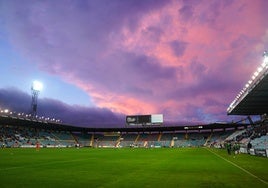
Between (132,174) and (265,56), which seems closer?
(132,174)

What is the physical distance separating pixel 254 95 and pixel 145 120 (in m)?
65.2

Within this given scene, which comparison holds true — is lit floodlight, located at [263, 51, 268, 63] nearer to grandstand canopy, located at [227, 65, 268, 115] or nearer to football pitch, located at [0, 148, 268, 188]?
grandstand canopy, located at [227, 65, 268, 115]

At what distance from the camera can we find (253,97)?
180ft

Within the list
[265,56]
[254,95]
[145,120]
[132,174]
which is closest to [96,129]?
[145,120]

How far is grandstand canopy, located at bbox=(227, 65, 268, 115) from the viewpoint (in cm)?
4297

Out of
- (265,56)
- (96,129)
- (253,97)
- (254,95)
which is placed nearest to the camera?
(265,56)

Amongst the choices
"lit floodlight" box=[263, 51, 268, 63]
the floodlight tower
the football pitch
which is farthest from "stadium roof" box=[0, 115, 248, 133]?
"lit floodlight" box=[263, 51, 268, 63]

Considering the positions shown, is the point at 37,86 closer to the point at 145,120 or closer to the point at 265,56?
the point at 145,120

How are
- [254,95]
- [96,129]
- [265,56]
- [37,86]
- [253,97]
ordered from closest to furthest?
[265,56]
[254,95]
[253,97]
[37,86]
[96,129]

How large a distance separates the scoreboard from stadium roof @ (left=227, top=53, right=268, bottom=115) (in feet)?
132

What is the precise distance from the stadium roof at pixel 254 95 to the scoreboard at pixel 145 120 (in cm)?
4033

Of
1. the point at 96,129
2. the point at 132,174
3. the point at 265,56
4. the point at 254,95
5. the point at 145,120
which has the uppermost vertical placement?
the point at 145,120

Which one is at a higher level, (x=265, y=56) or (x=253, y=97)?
(x=265, y=56)

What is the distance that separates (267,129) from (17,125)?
84.9 metres
